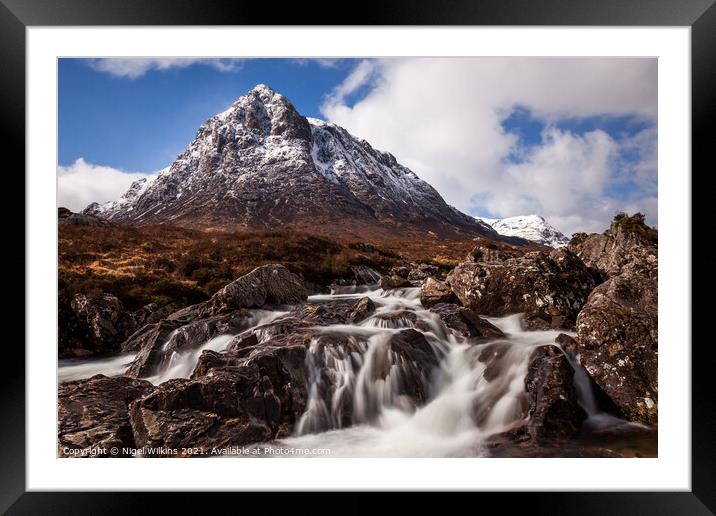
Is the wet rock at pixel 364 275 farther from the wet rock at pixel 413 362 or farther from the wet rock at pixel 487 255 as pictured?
the wet rock at pixel 487 255

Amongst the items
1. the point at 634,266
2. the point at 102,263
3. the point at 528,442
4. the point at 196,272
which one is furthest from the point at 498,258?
the point at 102,263

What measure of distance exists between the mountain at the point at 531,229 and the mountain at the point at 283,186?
15cm

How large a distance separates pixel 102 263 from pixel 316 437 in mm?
3128

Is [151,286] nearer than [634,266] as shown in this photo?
No

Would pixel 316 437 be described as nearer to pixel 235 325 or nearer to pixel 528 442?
pixel 235 325

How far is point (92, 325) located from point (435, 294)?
4.11m

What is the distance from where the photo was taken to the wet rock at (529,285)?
360 cm

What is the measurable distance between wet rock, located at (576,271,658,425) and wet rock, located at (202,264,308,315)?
340 centimetres

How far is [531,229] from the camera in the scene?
357 cm

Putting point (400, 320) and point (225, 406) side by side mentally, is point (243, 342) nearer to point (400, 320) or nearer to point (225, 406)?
point (225, 406)

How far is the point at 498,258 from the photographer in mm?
3904

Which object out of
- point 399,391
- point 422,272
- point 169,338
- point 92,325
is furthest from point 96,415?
point 422,272
